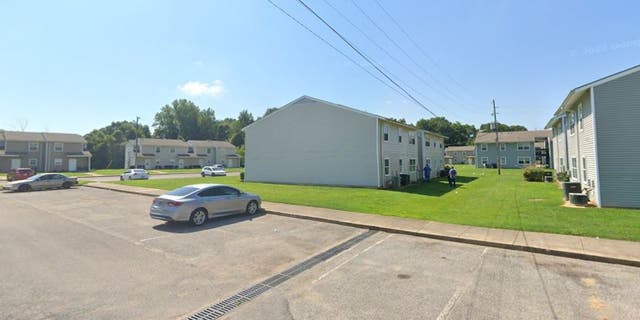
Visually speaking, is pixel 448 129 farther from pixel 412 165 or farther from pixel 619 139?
pixel 619 139

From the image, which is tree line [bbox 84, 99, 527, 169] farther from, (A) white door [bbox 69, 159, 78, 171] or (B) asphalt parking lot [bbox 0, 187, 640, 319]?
(B) asphalt parking lot [bbox 0, 187, 640, 319]

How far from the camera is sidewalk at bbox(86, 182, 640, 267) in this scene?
6.73 meters

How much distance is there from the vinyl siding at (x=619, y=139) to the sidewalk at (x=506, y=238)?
668 centimetres

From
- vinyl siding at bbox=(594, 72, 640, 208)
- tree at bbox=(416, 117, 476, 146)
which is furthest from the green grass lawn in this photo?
tree at bbox=(416, 117, 476, 146)

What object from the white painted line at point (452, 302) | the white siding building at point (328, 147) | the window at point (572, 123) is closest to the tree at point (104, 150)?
the white siding building at point (328, 147)

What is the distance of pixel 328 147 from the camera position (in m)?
23.2

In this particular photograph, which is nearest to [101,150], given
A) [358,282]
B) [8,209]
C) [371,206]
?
[8,209]

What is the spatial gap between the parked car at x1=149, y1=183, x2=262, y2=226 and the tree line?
56.6 m

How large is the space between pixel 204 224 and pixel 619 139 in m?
17.3

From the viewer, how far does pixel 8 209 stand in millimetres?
14148

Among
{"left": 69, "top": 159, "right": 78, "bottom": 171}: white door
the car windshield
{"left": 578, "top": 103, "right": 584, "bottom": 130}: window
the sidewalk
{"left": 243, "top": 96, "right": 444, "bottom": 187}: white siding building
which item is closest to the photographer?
the sidewalk

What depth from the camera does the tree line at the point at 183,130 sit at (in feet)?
206

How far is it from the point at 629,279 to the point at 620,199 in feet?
31.1

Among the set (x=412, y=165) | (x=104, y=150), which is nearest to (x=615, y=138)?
(x=412, y=165)
